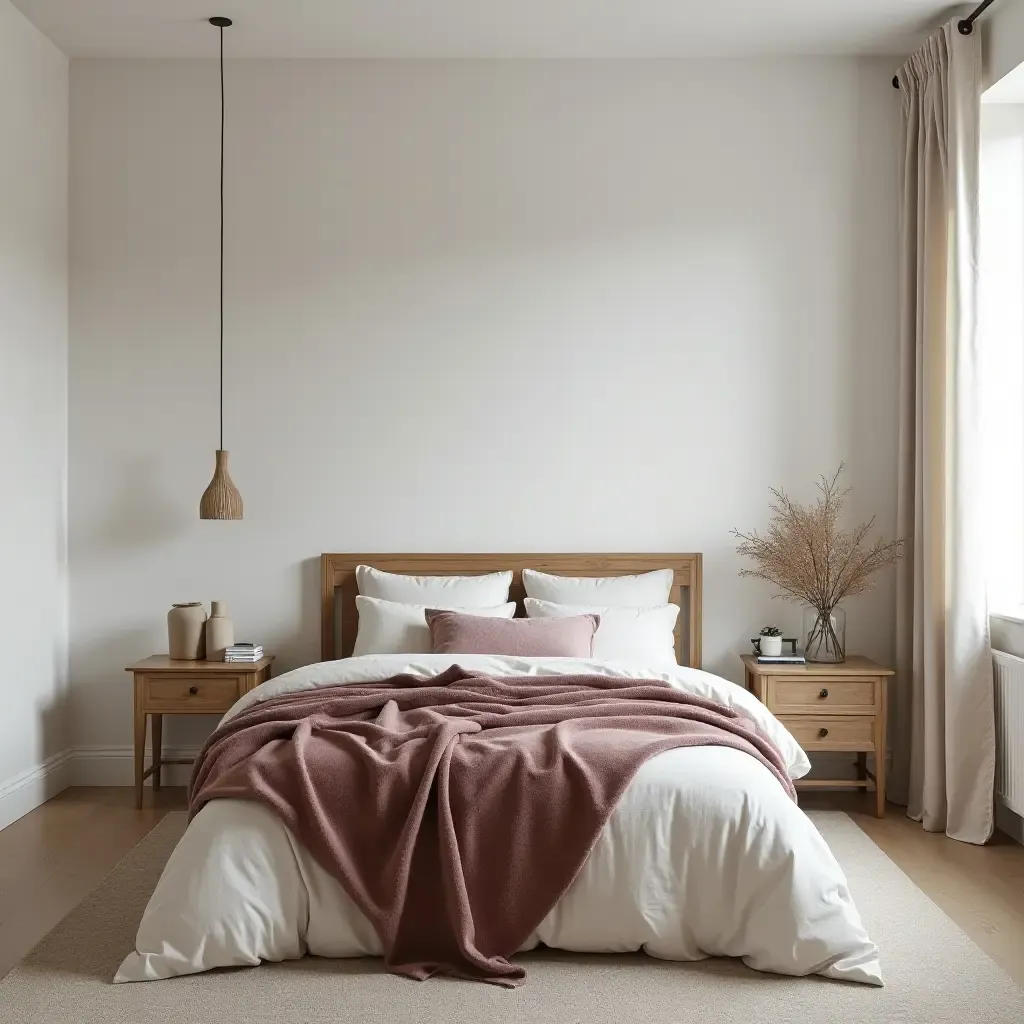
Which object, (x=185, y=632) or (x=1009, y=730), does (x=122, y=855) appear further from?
(x=1009, y=730)

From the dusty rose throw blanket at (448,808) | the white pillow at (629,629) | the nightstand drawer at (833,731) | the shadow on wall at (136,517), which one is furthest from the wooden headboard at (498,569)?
the dusty rose throw blanket at (448,808)

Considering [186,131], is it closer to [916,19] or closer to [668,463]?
[668,463]

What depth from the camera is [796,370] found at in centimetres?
475

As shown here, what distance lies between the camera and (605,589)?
4.58 metres

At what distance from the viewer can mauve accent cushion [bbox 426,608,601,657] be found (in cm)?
409

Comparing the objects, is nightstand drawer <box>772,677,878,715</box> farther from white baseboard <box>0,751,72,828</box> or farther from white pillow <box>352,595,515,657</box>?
white baseboard <box>0,751,72,828</box>

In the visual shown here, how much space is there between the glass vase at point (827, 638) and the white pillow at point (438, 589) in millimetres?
1301

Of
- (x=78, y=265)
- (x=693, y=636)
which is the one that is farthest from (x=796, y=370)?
(x=78, y=265)

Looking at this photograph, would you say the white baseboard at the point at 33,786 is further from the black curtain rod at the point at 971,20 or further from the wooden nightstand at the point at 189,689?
the black curtain rod at the point at 971,20

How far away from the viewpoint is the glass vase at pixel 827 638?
4480mm

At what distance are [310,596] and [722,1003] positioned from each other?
9.00 feet

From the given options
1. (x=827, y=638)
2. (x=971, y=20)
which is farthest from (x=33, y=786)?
(x=971, y=20)

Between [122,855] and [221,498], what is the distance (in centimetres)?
147

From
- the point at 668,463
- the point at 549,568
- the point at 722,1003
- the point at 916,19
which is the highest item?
the point at 916,19
